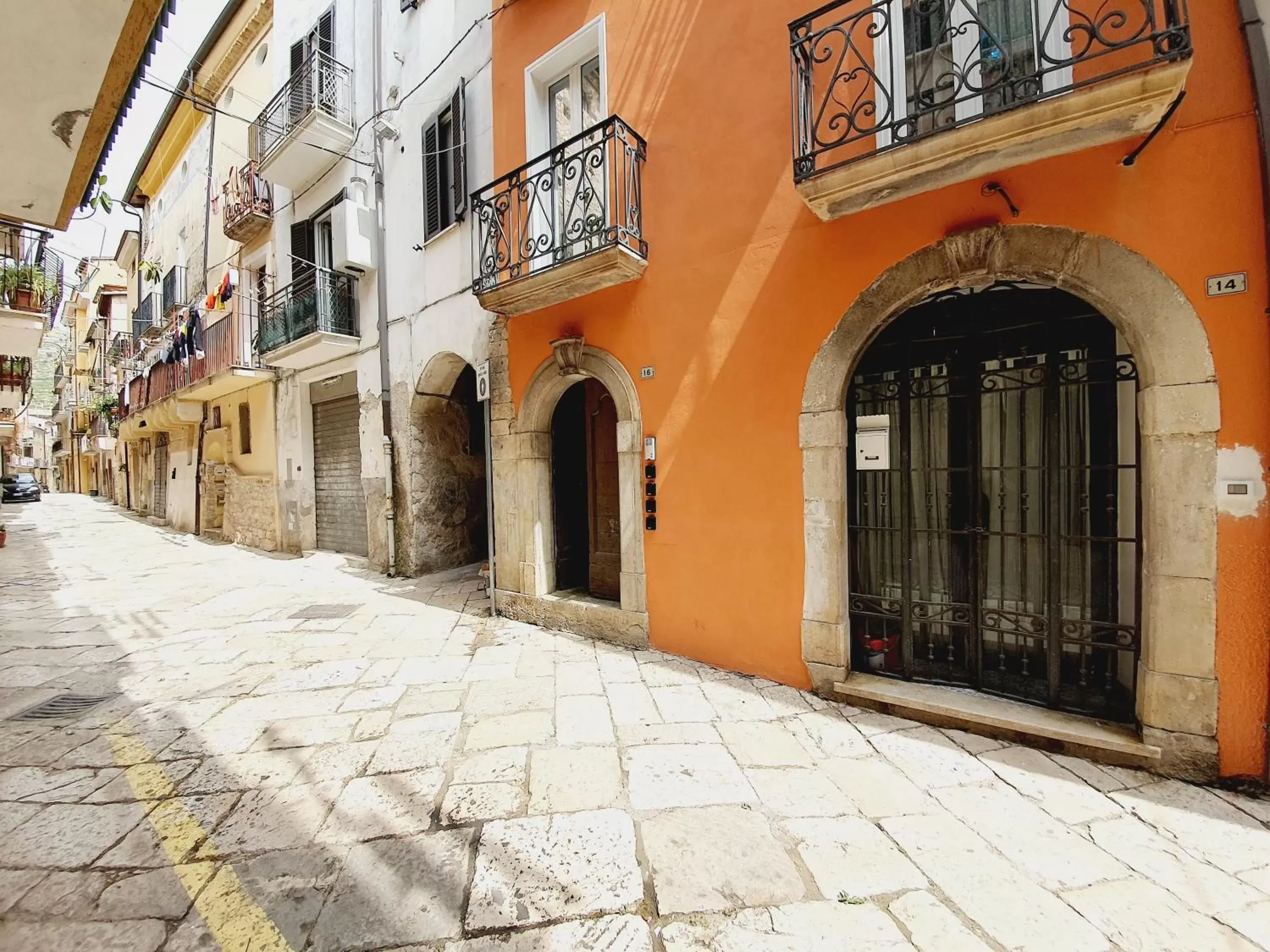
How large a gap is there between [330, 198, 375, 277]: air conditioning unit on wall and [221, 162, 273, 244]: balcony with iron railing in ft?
12.1

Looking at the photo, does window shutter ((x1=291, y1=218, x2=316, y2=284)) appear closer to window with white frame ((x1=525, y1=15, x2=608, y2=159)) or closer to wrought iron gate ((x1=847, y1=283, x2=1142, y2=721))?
window with white frame ((x1=525, y1=15, x2=608, y2=159))

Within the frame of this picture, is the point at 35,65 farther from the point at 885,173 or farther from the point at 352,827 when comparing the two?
the point at 885,173

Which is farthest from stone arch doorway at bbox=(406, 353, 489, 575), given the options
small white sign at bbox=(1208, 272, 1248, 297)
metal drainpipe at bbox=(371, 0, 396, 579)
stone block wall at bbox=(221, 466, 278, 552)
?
small white sign at bbox=(1208, 272, 1248, 297)

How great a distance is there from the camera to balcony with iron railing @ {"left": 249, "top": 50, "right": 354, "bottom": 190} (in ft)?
26.6

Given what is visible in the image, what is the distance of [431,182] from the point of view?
708cm

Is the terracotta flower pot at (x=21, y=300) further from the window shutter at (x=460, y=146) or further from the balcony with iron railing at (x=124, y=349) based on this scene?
the balcony with iron railing at (x=124, y=349)

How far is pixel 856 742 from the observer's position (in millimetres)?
3084

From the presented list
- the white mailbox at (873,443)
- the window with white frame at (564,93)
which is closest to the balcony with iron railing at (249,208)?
the window with white frame at (564,93)

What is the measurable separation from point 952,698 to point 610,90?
236 inches

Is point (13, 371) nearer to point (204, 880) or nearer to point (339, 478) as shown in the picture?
point (339, 478)

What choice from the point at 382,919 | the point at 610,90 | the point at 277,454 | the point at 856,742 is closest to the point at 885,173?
the point at 610,90

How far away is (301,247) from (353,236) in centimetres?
298

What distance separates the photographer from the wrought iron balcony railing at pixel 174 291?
14.6m

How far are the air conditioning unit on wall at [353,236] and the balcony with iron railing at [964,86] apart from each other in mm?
6942
